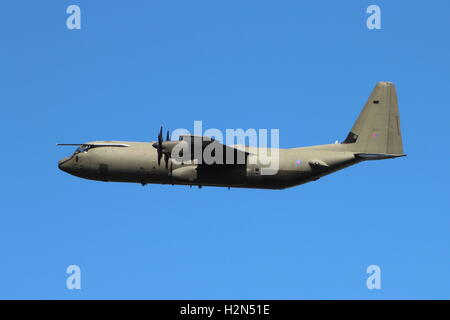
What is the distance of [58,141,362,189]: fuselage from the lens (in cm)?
4819

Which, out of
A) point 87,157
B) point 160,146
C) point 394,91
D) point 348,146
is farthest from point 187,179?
point 394,91

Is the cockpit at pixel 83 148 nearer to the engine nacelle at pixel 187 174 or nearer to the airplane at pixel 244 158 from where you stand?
the airplane at pixel 244 158

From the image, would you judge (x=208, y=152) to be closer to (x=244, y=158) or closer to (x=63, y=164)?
(x=244, y=158)

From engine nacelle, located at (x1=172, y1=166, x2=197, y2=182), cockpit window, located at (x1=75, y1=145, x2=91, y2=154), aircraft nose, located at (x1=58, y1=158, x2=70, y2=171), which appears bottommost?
engine nacelle, located at (x1=172, y1=166, x2=197, y2=182)

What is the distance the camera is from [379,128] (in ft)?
162

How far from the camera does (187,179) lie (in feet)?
158

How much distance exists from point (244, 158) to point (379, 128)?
8.36 m

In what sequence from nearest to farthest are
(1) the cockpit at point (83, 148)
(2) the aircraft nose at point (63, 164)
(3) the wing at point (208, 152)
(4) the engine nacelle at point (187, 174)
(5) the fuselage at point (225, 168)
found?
(3) the wing at point (208, 152) < (4) the engine nacelle at point (187, 174) < (5) the fuselage at point (225, 168) < (1) the cockpit at point (83, 148) < (2) the aircraft nose at point (63, 164)

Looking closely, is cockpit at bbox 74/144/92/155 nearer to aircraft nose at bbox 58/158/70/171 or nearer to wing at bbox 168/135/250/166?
aircraft nose at bbox 58/158/70/171

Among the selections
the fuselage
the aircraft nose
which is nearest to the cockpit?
the aircraft nose

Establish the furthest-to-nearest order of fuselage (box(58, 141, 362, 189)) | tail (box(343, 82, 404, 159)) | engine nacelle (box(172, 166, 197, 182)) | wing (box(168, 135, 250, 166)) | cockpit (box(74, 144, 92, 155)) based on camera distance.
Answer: cockpit (box(74, 144, 92, 155)) → tail (box(343, 82, 404, 159)) → fuselage (box(58, 141, 362, 189)) → engine nacelle (box(172, 166, 197, 182)) → wing (box(168, 135, 250, 166))

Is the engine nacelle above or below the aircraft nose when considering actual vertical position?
below

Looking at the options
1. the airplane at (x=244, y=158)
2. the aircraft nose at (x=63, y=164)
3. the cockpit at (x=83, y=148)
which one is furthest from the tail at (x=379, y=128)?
the aircraft nose at (x=63, y=164)

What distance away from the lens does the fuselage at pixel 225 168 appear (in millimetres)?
48188
